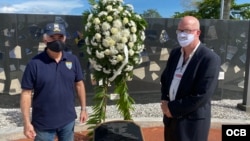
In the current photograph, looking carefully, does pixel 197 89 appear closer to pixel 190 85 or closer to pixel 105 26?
pixel 190 85

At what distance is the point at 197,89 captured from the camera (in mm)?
2748

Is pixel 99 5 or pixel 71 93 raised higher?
pixel 99 5

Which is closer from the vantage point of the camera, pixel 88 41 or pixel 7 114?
pixel 88 41

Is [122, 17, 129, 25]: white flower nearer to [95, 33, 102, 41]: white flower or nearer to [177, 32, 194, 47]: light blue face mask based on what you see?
[95, 33, 102, 41]: white flower

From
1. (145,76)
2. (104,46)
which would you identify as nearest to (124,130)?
(104,46)

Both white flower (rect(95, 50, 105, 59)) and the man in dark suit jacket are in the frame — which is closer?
the man in dark suit jacket

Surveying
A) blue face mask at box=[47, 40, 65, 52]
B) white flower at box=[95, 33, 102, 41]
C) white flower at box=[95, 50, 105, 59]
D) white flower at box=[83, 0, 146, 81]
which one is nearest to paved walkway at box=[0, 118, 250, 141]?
white flower at box=[83, 0, 146, 81]

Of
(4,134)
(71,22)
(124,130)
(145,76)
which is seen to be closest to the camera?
(124,130)

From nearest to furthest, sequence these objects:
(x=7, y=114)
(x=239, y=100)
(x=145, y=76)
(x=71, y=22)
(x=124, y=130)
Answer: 1. (x=124, y=130)
2. (x=7, y=114)
3. (x=71, y=22)
4. (x=145, y=76)
5. (x=239, y=100)

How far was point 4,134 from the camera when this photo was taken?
15.7 ft

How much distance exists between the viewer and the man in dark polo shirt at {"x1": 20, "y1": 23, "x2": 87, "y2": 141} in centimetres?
284

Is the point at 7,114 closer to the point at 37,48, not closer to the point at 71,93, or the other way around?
the point at 37,48

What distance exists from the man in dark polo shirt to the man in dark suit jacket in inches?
36.5

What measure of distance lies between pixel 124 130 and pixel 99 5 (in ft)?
5.50
